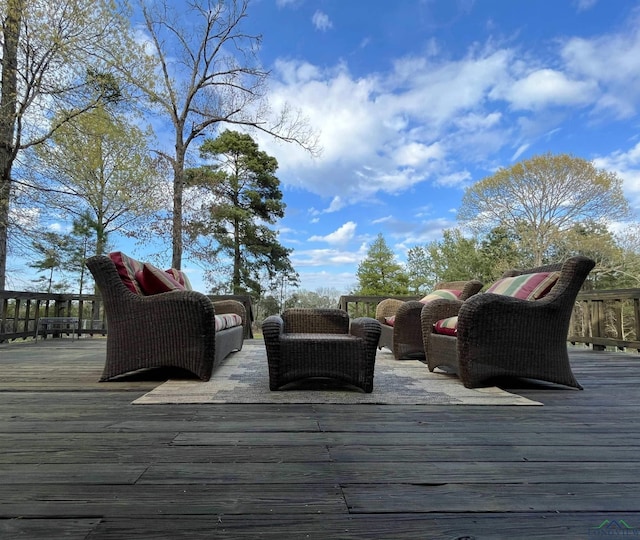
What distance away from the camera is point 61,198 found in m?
6.62

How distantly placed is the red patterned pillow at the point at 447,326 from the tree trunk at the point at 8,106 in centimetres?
648

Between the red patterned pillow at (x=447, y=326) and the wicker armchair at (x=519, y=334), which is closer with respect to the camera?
the wicker armchair at (x=519, y=334)

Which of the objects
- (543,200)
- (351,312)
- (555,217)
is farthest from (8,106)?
(555,217)

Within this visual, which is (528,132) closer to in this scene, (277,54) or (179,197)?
(277,54)

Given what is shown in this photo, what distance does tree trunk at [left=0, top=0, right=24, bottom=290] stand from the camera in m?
5.48

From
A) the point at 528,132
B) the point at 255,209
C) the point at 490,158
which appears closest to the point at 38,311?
the point at 255,209

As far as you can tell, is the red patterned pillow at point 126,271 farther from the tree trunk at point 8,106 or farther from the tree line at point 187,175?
the tree line at point 187,175

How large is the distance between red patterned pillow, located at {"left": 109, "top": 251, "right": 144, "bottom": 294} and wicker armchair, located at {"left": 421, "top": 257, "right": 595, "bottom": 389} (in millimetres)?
2191

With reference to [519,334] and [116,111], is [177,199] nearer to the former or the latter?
[116,111]

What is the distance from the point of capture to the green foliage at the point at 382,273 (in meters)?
17.9

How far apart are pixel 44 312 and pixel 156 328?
5.19 meters

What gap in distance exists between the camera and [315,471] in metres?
1.11

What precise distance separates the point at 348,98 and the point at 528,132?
6723 mm

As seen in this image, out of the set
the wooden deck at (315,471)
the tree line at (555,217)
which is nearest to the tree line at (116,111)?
the wooden deck at (315,471)
